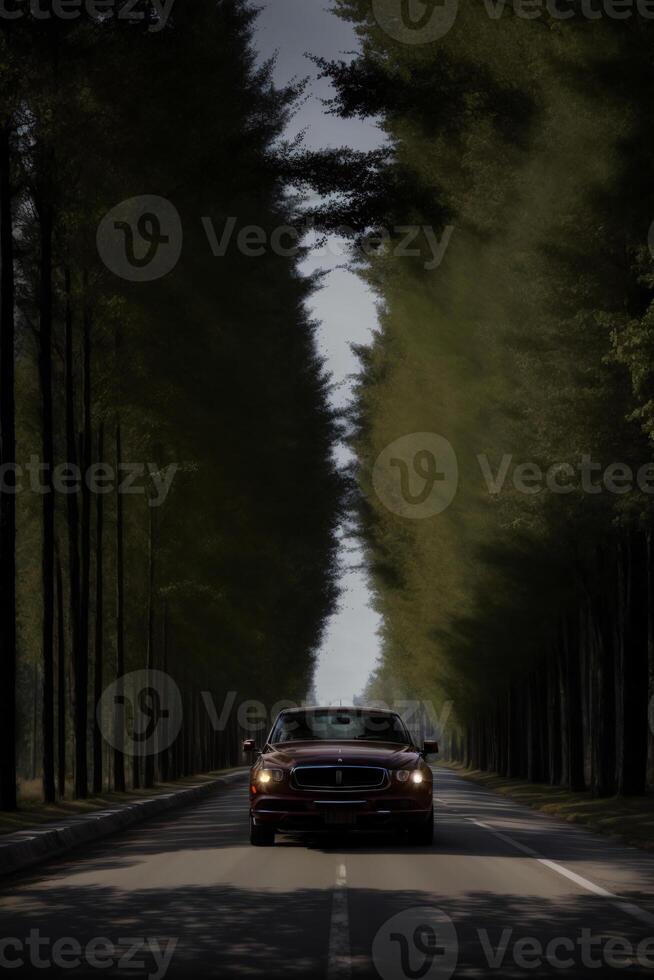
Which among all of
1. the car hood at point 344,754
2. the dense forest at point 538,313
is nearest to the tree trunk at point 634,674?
the dense forest at point 538,313

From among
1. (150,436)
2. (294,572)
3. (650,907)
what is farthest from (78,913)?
(294,572)

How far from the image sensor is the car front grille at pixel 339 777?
1789 centimetres

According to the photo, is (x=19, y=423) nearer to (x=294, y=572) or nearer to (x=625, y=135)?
(x=625, y=135)

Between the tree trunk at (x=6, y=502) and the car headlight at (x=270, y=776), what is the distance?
6519mm

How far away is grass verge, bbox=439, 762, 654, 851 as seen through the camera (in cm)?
2165

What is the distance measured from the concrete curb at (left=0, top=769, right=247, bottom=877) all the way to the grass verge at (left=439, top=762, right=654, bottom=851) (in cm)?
730
